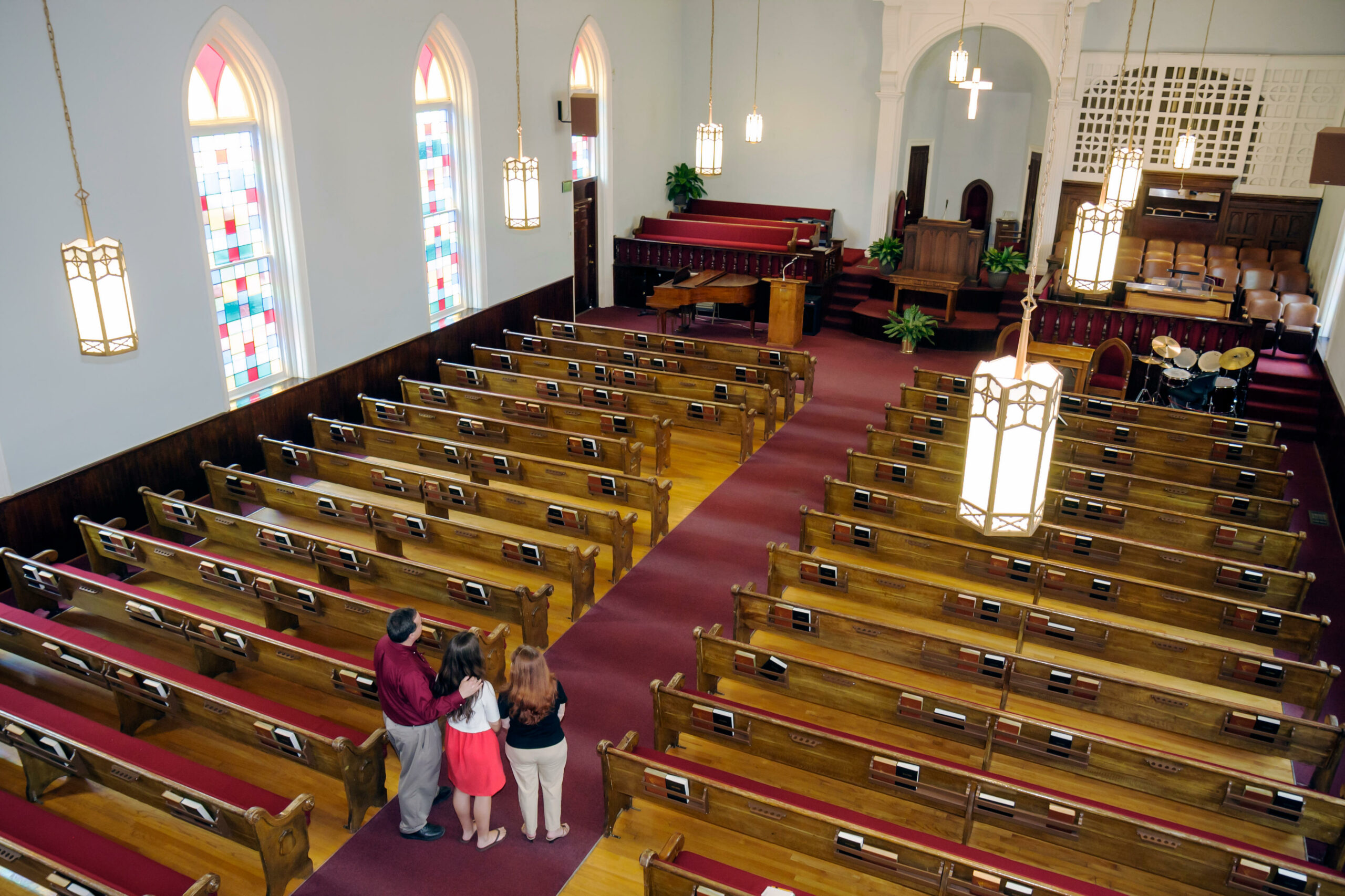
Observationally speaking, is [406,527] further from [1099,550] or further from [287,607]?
[1099,550]

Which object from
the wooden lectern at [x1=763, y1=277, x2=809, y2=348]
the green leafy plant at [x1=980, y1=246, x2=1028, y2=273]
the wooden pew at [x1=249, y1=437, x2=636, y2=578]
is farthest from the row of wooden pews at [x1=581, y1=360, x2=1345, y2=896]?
the green leafy plant at [x1=980, y1=246, x2=1028, y2=273]

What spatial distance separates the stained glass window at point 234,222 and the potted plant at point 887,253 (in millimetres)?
8399

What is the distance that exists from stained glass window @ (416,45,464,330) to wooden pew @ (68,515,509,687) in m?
5.04

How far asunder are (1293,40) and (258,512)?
47.7 feet

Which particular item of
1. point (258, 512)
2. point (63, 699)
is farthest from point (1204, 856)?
point (258, 512)

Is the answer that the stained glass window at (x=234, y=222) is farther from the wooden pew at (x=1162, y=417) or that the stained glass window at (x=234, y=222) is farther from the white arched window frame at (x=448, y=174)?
the wooden pew at (x=1162, y=417)

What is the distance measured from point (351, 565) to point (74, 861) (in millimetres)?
2330

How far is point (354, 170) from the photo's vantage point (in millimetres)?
9180

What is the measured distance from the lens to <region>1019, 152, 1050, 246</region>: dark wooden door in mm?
16141

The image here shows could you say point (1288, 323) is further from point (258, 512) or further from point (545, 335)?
point (258, 512)

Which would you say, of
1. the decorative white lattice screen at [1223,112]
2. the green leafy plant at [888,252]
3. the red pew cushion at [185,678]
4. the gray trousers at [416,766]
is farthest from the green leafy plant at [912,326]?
Answer: the gray trousers at [416,766]

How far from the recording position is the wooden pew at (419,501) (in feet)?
21.3

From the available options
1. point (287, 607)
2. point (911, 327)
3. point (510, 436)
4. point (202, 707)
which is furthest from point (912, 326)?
point (202, 707)

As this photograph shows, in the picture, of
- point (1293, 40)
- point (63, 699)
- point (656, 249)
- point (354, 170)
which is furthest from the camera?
point (656, 249)
